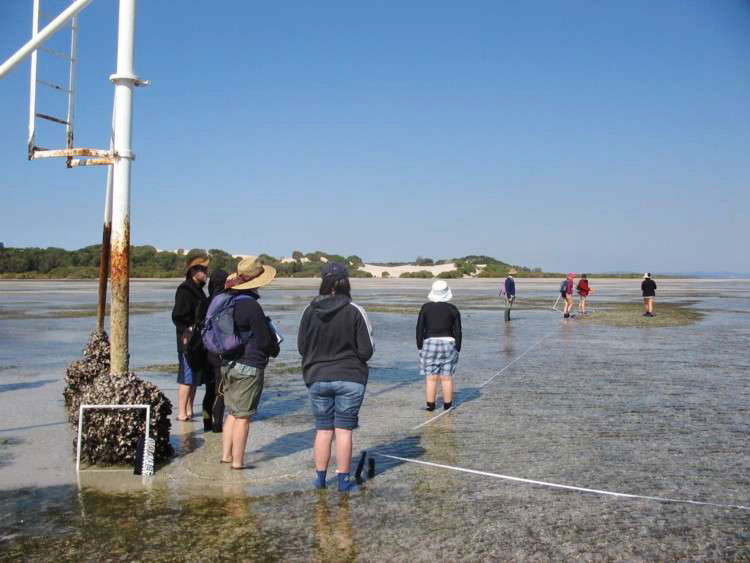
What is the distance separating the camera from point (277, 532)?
16.0ft

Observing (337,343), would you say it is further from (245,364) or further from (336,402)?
(245,364)

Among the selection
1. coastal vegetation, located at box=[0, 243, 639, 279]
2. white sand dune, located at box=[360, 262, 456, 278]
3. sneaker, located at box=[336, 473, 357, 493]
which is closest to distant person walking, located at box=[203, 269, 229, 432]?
sneaker, located at box=[336, 473, 357, 493]

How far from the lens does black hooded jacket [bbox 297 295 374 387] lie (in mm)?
5801

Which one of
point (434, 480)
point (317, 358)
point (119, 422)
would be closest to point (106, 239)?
point (119, 422)

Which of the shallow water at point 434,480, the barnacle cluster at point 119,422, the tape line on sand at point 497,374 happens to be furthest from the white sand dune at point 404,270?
the barnacle cluster at point 119,422

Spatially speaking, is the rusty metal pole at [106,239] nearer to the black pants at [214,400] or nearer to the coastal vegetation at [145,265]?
the black pants at [214,400]

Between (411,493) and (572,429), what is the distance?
3.04 metres

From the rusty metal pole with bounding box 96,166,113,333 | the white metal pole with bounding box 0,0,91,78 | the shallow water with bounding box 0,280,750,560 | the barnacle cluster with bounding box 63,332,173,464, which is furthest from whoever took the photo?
the rusty metal pole with bounding box 96,166,113,333

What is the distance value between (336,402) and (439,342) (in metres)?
3.77

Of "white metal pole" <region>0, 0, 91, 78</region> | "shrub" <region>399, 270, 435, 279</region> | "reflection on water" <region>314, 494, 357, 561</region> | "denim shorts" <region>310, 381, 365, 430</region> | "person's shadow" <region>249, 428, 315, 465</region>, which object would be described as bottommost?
"person's shadow" <region>249, 428, 315, 465</region>

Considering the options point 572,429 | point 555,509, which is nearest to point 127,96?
point 555,509

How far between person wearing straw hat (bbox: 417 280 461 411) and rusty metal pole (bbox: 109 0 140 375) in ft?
12.7

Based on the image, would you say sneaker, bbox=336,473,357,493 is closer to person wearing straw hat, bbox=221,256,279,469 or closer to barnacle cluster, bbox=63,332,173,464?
person wearing straw hat, bbox=221,256,279,469

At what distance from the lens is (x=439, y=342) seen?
31.0 ft
